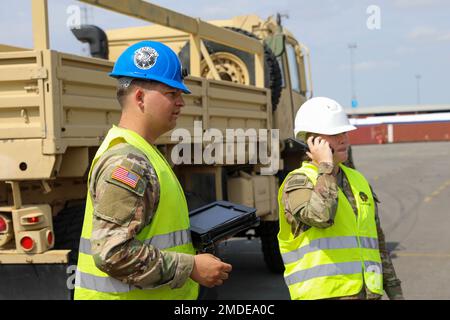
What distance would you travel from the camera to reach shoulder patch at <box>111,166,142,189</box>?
6.77 ft

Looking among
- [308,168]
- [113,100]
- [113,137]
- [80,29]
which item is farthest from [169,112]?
[80,29]

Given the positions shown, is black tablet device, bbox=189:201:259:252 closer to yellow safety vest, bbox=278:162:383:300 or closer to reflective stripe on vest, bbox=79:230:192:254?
reflective stripe on vest, bbox=79:230:192:254

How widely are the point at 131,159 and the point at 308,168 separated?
117cm

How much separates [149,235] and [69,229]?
7.40 feet

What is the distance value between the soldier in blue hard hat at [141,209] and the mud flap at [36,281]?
6.01 ft

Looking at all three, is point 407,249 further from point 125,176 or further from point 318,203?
point 125,176

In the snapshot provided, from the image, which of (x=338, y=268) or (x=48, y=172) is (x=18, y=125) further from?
(x=338, y=268)

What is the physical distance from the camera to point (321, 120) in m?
3.12

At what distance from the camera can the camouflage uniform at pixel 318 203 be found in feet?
9.24

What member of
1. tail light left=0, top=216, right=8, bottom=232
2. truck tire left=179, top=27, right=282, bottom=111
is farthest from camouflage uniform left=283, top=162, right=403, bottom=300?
truck tire left=179, top=27, right=282, bottom=111

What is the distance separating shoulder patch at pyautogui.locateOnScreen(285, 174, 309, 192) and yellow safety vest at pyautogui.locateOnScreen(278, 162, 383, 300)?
0.03 metres

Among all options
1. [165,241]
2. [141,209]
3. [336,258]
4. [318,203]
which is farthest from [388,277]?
[141,209]

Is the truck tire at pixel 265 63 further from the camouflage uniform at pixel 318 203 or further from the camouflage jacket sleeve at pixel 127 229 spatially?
the camouflage jacket sleeve at pixel 127 229

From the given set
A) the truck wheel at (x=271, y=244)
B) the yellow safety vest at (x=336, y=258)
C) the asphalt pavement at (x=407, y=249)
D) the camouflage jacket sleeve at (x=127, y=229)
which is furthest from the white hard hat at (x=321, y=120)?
the truck wheel at (x=271, y=244)
